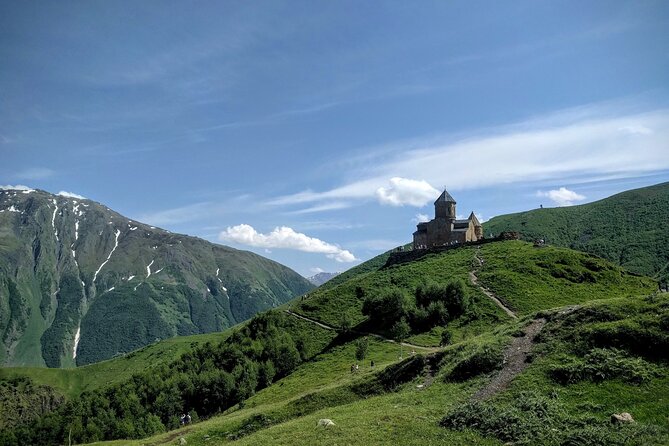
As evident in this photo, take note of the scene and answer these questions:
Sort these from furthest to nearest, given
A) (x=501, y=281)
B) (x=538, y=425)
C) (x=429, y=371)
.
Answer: (x=501, y=281)
(x=429, y=371)
(x=538, y=425)

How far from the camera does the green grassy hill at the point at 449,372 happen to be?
79.6 ft

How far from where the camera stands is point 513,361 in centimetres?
3128

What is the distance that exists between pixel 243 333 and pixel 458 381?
82632 mm

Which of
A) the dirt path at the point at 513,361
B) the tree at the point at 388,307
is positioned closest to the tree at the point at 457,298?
the tree at the point at 388,307

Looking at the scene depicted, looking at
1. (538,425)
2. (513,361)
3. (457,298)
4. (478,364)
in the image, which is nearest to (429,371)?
(478,364)

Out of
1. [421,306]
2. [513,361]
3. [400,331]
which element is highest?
[513,361]

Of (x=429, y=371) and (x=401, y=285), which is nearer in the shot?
(x=429, y=371)

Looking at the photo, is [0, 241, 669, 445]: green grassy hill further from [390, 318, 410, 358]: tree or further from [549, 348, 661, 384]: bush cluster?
[390, 318, 410, 358]: tree

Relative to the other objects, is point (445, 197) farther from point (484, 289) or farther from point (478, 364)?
point (478, 364)

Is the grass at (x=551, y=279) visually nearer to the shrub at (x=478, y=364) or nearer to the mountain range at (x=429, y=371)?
the mountain range at (x=429, y=371)

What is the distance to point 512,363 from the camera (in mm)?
31078

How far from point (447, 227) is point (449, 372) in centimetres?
9951

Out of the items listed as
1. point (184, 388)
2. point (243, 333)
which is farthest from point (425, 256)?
point (184, 388)

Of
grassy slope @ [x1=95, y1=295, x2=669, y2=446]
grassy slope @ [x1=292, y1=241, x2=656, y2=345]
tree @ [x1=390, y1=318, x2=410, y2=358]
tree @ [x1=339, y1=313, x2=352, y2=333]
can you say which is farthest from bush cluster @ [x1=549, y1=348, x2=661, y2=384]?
tree @ [x1=339, y1=313, x2=352, y2=333]
